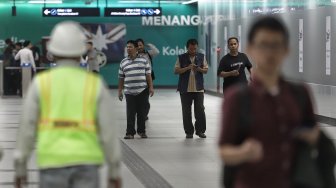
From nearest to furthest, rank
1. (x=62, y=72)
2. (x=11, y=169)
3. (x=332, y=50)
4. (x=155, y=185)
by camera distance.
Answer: (x=62, y=72)
(x=155, y=185)
(x=11, y=169)
(x=332, y=50)

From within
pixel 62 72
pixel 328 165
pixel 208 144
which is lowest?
pixel 208 144

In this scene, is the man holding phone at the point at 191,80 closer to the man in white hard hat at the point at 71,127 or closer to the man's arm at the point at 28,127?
the man's arm at the point at 28,127

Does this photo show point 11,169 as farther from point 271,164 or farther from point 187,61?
point 271,164

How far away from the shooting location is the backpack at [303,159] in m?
3.93

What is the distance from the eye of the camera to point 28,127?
5109 millimetres

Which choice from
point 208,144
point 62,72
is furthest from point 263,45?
point 208,144

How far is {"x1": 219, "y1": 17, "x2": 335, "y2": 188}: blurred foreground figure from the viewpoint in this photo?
3932 millimetres

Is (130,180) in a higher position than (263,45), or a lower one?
lower

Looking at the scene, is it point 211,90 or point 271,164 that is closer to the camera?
point 271,164

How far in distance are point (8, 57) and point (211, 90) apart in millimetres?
7222

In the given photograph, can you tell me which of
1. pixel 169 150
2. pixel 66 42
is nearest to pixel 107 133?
pixel 66 42

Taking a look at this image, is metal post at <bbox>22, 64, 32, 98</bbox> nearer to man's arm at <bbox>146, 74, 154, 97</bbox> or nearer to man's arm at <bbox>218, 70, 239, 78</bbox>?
man's arm at <bbox>146, 74, 154, 97</bbox>

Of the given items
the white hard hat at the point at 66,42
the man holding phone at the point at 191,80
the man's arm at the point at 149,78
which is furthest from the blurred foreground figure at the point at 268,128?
the man holding phone at the point at 191,80

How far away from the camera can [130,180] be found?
34.2 feet
